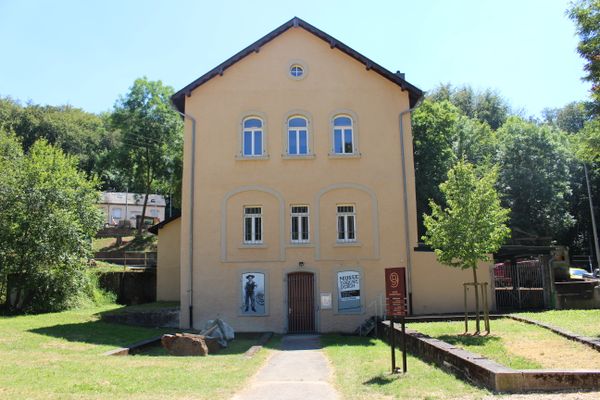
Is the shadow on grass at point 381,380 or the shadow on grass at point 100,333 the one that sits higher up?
the shadow on grass at point 100,333

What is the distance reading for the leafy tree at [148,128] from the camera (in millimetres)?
48750

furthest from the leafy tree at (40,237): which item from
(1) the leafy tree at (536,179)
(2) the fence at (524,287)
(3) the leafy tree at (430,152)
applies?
(1) the leafy tree at (536,179)

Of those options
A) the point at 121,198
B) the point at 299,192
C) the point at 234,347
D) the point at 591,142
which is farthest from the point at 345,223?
the point at 121,198

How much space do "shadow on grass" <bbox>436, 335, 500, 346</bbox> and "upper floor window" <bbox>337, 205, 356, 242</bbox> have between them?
7.95 meters

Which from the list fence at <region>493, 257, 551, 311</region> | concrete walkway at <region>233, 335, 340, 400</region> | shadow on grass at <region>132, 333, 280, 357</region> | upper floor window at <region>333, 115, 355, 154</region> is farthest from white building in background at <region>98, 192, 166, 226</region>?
concrete walkway at <region>233, 335, 340, 400</region>

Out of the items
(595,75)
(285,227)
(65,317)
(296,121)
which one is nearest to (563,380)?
(595,75)

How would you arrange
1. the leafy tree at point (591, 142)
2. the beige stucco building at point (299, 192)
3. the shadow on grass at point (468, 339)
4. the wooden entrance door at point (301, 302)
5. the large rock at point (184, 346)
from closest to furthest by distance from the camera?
1. the shadow on grass at point (468, 339)
2. the large rock at point (184, 346)
3. the leafy tree at point (591, 142)
4. the wooden entrance door at point (301, 302)
5. the beige stucco building at point (299, 192)

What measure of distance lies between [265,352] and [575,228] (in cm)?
4645

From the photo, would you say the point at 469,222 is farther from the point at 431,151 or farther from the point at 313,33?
the point at 431,151

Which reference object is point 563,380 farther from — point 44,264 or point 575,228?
point 575,228

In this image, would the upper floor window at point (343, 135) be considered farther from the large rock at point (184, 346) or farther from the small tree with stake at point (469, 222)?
the large rock at point (184, 346)

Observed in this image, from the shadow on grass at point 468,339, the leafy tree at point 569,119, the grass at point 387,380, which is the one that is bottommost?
the grass at point 387,380

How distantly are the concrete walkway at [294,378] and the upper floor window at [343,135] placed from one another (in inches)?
358

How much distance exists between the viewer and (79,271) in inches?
994
